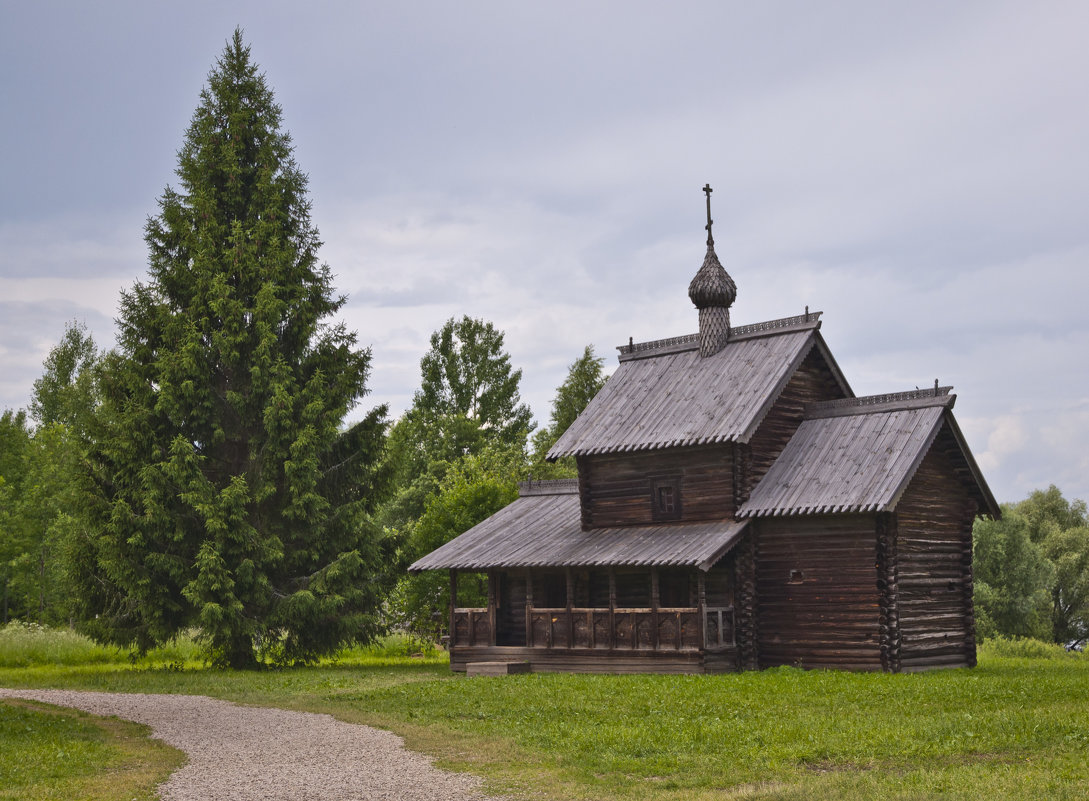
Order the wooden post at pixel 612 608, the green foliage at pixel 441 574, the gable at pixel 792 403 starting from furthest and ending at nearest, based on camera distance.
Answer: the green foliage at pixel 441 574
the gable at pixel 792 403
the wooden post at pixel 612 608

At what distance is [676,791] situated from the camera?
12047mm

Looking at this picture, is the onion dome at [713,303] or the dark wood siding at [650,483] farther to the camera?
the onion dome at [713,303]

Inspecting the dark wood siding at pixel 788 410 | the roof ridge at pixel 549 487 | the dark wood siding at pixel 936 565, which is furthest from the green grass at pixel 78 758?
the roof ridge at pixel 549 487

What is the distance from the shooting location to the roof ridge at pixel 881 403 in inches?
1096

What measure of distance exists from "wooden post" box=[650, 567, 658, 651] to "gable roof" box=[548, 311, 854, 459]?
3.42m

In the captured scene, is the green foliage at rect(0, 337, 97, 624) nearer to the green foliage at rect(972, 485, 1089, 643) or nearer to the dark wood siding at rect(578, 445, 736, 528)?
the dark wood siding at rect(578, 445, 736, 528)

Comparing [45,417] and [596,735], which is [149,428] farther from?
[45,417]

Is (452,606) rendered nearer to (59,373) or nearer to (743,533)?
(743,533)

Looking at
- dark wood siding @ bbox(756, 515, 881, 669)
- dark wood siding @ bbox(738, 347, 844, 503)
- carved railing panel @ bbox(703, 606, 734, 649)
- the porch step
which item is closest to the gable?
dark wood siding @ bbox(738, 347, 844, 503)

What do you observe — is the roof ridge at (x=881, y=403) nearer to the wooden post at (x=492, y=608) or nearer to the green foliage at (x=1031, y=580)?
the wooden post at (x=492, y=608)

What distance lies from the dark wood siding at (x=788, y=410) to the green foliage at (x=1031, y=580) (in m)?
25.5

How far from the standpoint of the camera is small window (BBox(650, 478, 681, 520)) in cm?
2978

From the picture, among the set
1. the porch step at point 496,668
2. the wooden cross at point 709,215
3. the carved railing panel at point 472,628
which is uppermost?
the wooden cross at point 709,215

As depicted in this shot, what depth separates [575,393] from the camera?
200 feet
